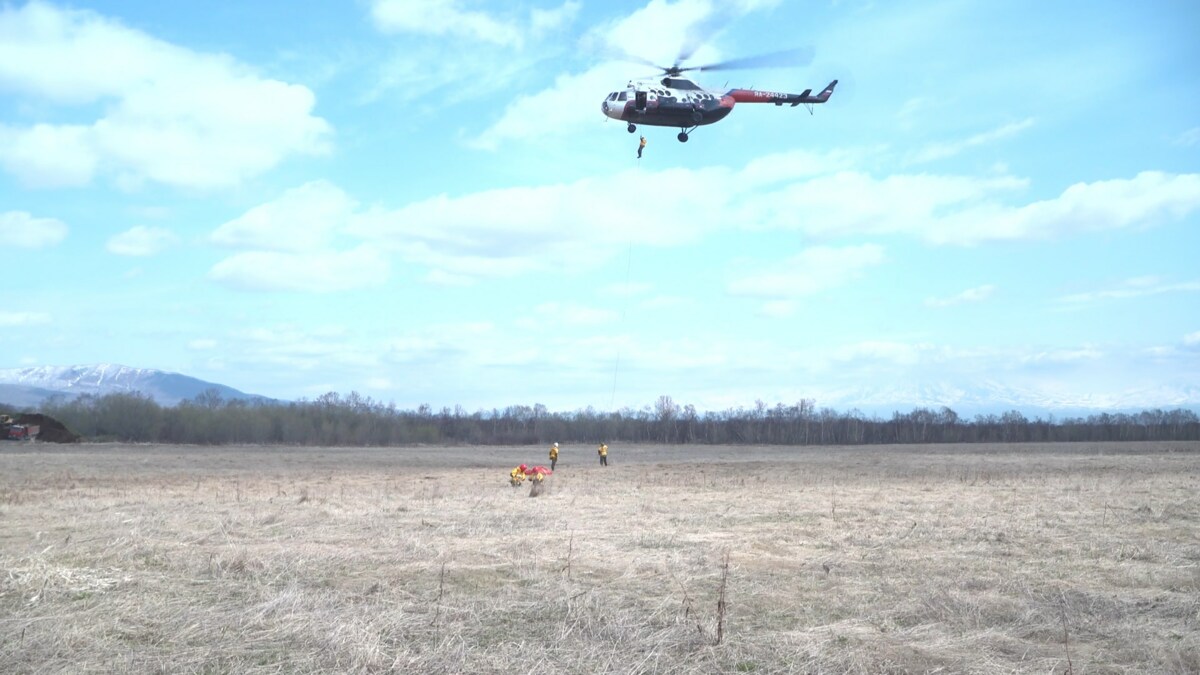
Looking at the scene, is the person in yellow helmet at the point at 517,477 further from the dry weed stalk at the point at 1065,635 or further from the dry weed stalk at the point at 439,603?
the dry weed stalk at the point at 1065,635

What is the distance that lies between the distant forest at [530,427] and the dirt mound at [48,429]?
79.2ft

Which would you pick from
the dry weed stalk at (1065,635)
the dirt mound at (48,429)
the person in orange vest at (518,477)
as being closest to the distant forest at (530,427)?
the dirt mound at (48,429)

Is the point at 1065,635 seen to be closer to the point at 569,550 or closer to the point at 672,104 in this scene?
the point at 569,550

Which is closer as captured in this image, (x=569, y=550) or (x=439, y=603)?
(x=439, y=603)

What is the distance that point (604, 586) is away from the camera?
11.0 meters

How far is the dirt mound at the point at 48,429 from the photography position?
80.1 m

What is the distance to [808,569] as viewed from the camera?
12.1 meters

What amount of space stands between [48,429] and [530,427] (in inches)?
3161

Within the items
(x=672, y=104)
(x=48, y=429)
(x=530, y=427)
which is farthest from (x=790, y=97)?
(x=530, y=427)

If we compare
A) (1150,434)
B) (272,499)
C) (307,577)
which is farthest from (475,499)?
(1150,434)

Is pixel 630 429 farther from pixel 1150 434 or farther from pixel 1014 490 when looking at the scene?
pixel 1014 490

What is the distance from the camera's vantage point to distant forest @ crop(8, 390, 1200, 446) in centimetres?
11281

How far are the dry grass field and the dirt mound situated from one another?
69.9m

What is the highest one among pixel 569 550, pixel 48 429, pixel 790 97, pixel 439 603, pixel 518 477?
pixel 790 97
